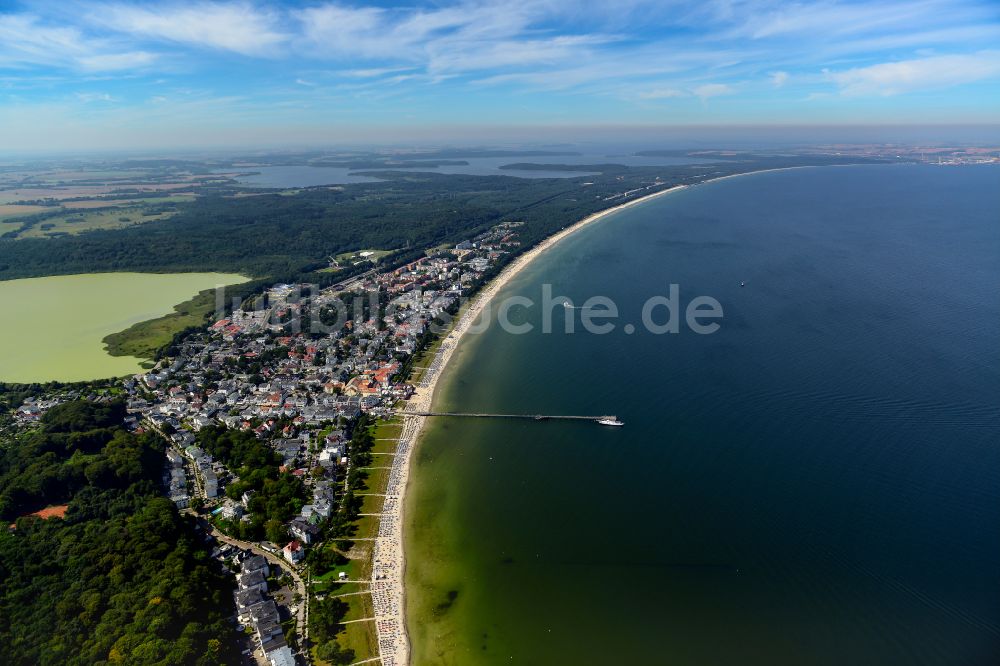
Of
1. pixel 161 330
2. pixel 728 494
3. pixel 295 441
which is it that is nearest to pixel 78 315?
pixel 161 330

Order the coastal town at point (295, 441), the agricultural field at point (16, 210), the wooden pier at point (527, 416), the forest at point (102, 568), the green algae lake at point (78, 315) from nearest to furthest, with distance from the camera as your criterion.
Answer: the forest at point (102, 568), the coastal town at point (295, 441), the wooden pier at point (527, 416), the green algae lake at point (78, 315), the agricultural field at point (16, 210)

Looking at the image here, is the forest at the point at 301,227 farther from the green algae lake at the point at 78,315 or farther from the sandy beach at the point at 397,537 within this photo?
the sandy beach at the point at 397,537

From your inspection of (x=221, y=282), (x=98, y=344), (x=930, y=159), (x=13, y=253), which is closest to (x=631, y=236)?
(x=221, y=282)

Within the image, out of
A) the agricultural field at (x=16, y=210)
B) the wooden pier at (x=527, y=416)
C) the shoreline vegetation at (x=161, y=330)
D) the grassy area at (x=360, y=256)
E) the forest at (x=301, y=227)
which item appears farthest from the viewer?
the agricultural field at (x=16, y=210)

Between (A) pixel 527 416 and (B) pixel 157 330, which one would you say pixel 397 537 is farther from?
(B) pixel 157 330

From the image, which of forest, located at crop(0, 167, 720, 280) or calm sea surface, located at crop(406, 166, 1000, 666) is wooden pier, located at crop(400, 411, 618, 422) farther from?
forest, located at crop(0, 167, 720, 280)

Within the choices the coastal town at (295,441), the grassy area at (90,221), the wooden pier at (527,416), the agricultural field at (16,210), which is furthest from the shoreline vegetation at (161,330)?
the agricultural field at (16,210)
